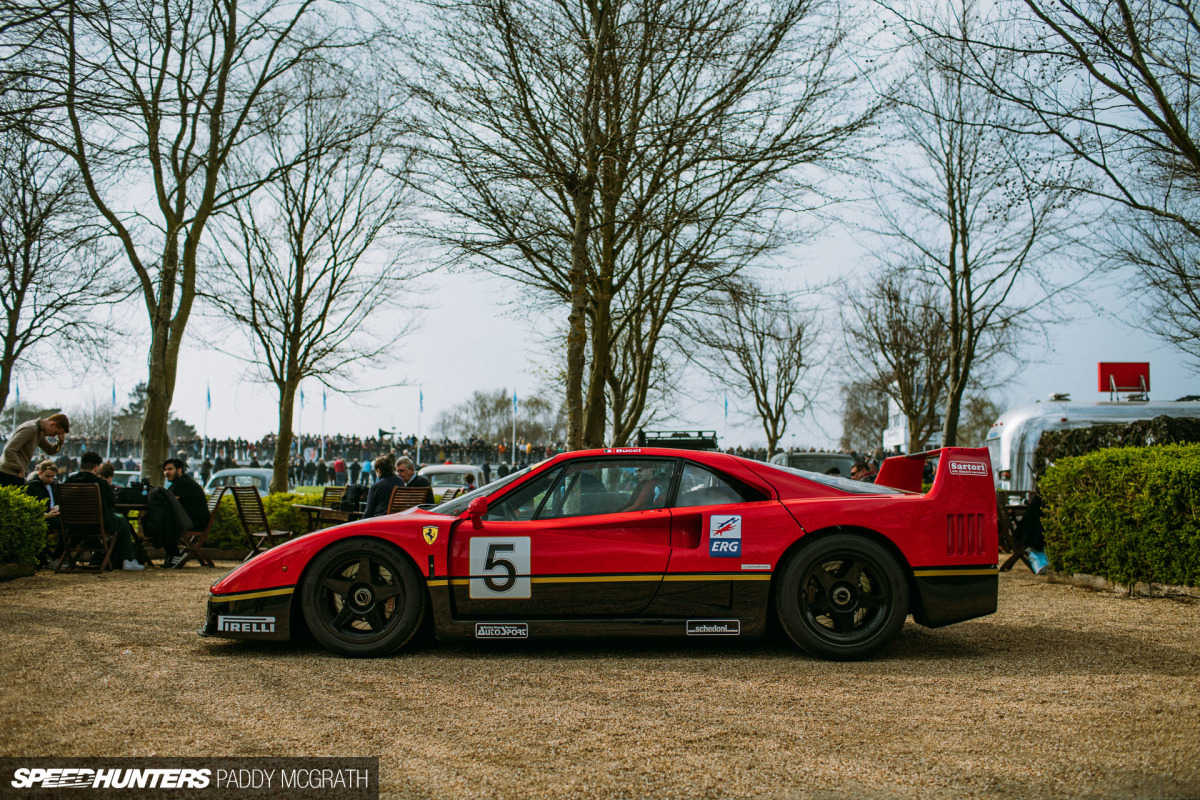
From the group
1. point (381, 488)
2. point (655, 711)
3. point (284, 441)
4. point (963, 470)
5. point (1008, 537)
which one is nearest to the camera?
point (655, 711)

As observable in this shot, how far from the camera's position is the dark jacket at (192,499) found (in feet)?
38.6

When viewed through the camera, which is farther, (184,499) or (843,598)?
(184,499)

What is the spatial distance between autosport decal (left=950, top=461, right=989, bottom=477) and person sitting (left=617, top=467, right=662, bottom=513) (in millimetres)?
1794

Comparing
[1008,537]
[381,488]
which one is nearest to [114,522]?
[381,488]

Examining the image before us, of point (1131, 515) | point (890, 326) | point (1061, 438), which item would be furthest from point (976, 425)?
point (1131, 515)

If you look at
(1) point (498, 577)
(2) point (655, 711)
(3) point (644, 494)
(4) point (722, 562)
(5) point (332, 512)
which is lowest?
(2) point (655, 711)

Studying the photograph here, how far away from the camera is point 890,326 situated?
32.2 meters

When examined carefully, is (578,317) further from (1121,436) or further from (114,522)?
(1121,436)

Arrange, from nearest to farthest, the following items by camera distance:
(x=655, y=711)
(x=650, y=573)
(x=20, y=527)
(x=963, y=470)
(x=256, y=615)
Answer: (x=655, y=711) < (x=650, y=573) < (x=256, y=615) < (x=963, y=470) < (x=20, y=527)

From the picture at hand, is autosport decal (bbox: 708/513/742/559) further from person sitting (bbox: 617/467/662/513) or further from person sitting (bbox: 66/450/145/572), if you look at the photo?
person sitting (bbox: 66/450/145/572)

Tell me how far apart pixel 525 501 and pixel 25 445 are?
7680mm

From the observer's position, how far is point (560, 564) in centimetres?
549

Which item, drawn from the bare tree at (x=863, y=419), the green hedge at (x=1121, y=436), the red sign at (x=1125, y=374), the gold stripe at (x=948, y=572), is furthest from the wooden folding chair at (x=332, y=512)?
the bare tree at (x=863, y=419)

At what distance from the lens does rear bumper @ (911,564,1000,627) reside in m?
5.44
